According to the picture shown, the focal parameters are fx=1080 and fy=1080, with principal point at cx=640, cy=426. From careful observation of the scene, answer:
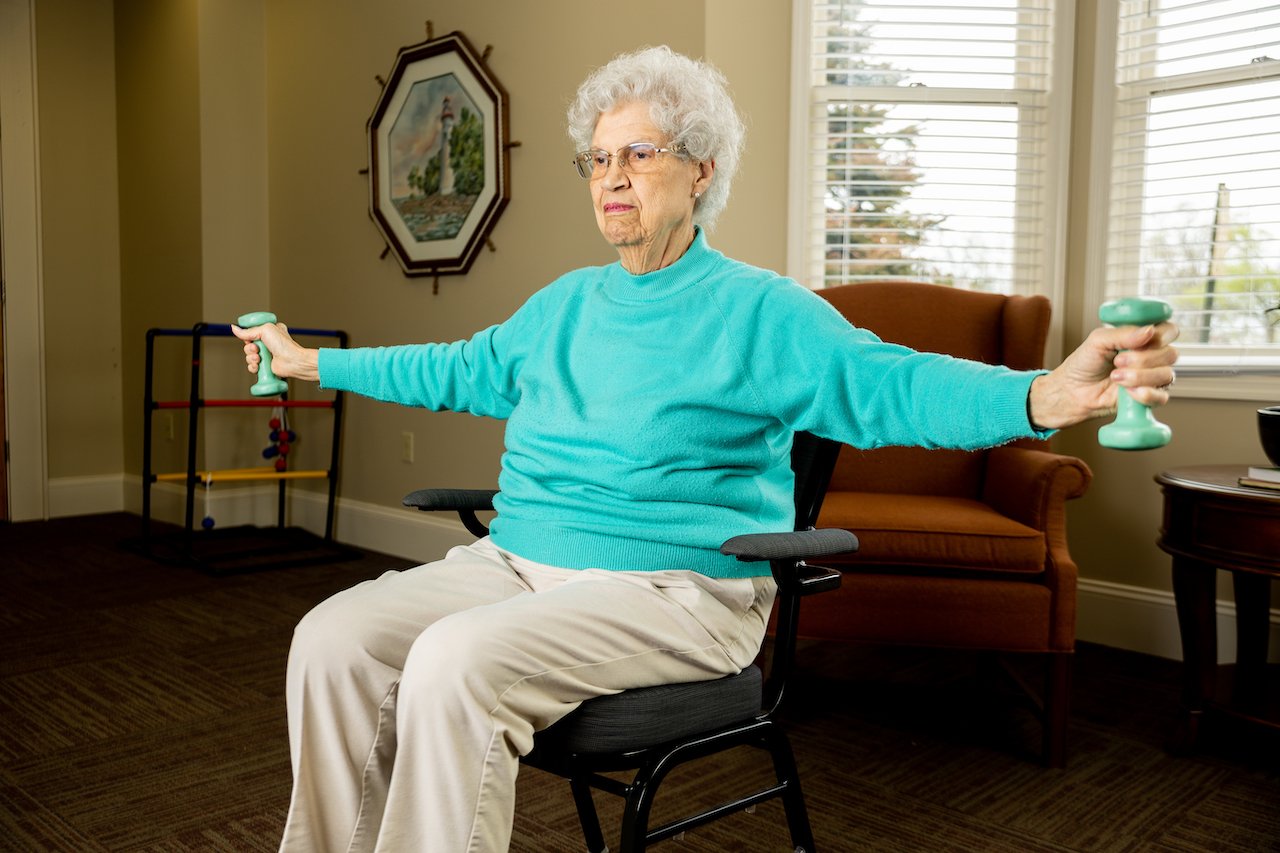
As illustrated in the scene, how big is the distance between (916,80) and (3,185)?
4.00 meters

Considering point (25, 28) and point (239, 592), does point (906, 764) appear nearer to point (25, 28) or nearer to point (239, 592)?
point (239, 592)

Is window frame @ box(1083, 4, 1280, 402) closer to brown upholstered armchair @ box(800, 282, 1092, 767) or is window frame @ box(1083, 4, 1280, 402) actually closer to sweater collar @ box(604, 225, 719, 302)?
brown upholstered armchair @ box(800, 282, 1092, 767)

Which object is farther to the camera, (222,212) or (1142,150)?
(222,212)

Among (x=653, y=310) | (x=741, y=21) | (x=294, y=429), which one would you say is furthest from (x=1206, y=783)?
(x=294, y=429)

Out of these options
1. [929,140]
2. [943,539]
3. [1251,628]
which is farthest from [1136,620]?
[929,140]

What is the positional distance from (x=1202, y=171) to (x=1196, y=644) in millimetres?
1389

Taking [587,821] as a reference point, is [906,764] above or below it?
below

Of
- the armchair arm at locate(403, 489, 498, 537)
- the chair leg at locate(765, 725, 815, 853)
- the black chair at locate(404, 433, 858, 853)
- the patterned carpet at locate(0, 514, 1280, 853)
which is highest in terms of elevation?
the armchair arm at locate(403, 489, 498, 537)

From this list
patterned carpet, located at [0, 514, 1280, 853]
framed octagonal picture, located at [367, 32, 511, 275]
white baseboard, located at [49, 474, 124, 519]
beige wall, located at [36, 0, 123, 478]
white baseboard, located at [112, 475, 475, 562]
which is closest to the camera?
patterned carpet, located at [0, 514, 1280, 853]

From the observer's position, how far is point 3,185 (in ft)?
15.8

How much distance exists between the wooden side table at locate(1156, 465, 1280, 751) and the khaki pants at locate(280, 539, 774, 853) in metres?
1.21

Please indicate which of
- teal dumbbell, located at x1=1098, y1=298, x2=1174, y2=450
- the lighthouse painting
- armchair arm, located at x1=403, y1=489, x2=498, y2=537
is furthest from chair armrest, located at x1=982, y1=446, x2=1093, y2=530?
the lighthouse painting

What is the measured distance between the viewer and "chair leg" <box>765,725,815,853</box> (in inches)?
55.7

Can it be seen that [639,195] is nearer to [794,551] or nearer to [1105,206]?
[794,551]
